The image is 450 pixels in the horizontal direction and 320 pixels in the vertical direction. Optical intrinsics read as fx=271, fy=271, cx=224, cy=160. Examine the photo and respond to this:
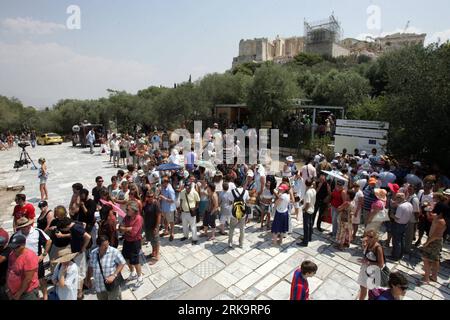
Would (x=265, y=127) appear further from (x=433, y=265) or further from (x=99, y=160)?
(x=433, y=265)

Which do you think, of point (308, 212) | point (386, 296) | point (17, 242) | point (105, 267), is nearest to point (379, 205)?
point (308, 212)

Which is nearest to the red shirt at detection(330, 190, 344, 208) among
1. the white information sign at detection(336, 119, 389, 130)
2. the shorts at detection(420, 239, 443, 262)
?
the shorts at detection(420, 239, 443, 262)

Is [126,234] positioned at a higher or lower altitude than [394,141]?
lower

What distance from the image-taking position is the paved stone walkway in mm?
4902

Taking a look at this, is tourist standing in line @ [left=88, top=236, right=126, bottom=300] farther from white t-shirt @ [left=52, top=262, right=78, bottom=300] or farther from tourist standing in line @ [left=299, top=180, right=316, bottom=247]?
tourist standing in line @ [left=299, top=180, right=316, bottom=247]

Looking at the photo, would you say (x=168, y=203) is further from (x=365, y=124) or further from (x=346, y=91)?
(x=346, y=91)

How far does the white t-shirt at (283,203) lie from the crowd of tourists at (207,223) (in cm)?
2

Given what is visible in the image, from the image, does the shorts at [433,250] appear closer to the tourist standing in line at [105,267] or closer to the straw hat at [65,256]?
the tourist standing in line at [105,267]

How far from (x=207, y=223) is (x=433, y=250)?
15.5ft

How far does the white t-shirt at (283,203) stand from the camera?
20.1 ft

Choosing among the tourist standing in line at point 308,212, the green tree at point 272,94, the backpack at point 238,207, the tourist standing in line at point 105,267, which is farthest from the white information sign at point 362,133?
the tourist standing in line at point 105,267

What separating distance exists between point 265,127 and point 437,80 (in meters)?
11.2

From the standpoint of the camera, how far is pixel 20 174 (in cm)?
1440
